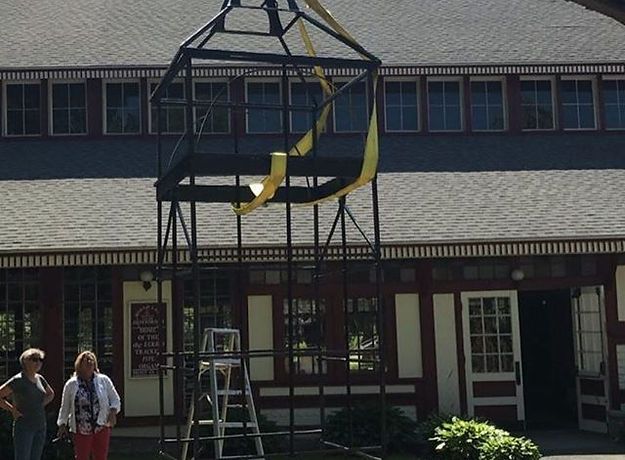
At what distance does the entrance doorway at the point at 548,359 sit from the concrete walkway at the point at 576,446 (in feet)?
3.05

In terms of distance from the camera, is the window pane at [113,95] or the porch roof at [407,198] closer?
the porch roof at [407,198]

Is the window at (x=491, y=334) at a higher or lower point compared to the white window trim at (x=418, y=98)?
lower

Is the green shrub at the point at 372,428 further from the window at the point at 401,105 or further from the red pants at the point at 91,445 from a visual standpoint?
the window at the point at 401,105

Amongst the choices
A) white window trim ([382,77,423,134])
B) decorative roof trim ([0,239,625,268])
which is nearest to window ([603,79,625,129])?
white window trim ([382,77,423,134])

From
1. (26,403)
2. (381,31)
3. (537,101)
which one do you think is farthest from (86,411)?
(381,31)

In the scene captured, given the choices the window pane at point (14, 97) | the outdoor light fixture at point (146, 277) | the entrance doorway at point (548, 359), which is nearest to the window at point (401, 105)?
the entrance doorway at point (548, 359)

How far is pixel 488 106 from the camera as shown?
18812mm

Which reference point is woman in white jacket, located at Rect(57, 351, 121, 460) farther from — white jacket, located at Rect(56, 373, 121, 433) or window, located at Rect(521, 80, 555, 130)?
window, located at Rect(521, 80, 555, 130)

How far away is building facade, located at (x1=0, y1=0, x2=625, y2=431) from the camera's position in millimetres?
14852

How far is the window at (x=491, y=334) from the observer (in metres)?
15.7

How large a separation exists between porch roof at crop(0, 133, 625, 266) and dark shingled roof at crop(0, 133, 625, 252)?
19 millimetres

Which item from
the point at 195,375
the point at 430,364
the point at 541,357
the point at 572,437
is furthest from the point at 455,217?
the point at 195,375

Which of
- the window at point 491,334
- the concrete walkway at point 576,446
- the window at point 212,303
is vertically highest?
the window at point 212,303

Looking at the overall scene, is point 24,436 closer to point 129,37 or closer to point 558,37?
point 129,37
